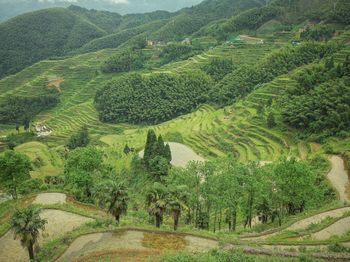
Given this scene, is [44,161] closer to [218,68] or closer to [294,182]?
[294,182]

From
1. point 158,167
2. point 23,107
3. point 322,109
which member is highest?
point 322,109

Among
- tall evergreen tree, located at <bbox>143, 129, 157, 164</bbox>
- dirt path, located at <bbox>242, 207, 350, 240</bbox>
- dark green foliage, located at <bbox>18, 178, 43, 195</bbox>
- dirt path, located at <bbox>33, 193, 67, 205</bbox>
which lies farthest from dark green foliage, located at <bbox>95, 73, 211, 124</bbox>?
dirt path, located at <bbox>242, 207, 350, 240</bbox>

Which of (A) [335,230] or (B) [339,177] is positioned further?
(B) [339,177]

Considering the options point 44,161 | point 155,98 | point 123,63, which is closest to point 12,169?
point 44,161

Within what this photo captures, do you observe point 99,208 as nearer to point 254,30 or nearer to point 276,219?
point 276,219

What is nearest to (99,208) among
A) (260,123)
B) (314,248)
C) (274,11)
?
(314,248)
